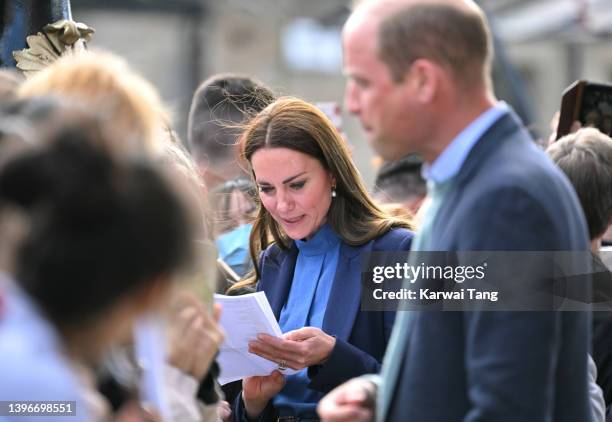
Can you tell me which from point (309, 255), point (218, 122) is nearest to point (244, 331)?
point (309, 255)

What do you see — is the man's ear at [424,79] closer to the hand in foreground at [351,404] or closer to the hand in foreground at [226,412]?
the hand in foreground at [351,404]

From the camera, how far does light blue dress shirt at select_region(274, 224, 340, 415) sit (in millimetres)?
3209

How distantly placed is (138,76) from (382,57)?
0.50 meters

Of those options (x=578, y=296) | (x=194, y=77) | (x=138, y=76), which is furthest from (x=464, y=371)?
(x=194, y=77)

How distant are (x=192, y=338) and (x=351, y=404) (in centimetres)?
35

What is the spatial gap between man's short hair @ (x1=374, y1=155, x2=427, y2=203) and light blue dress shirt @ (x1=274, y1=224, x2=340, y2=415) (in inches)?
79.6

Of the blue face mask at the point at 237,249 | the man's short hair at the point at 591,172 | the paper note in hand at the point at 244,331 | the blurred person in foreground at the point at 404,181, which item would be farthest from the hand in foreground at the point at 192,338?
the blurred person in foreground at the point at 404,181

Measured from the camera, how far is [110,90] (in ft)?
6.14

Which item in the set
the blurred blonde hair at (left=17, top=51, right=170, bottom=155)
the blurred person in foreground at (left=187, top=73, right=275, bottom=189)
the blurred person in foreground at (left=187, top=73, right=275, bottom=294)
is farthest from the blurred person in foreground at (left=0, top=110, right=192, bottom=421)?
the blurred person in foreground at (left=187, top=73, right=275, bottom=189)

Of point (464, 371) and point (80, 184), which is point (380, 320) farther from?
point (80, 184)

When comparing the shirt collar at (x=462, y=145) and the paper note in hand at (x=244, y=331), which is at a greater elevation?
the shirt collar at (x=462, y=145)

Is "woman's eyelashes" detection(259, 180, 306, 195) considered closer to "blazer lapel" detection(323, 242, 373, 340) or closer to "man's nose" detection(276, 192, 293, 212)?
"man's nose" detection(276, 192, 293, 212)

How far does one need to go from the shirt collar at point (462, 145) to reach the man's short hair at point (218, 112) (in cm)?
224

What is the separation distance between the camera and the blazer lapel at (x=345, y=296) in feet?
10.4
